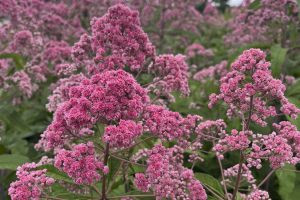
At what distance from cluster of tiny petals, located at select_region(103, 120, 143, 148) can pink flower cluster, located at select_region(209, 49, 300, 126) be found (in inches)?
40.6

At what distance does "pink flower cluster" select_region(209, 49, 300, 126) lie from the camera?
421cm

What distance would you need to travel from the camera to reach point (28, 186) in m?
3.96

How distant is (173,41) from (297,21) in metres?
5.21

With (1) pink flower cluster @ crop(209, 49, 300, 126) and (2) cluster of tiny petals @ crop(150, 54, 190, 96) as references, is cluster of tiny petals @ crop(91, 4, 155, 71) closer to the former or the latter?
(2) cluster of tiny petals @ crop(150, 54, 190, 96)

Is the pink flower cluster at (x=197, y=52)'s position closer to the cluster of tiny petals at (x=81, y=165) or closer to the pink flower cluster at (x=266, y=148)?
the pink flower cluster at (x=266, y=148)

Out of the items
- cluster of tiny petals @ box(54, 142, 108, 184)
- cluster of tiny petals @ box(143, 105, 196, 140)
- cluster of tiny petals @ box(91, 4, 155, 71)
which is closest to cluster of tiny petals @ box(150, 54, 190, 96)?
cluster of tiny petals @ box(91, 4, 155, 71)

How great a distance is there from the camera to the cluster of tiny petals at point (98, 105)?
3992 millimetres

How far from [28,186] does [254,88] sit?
85.8 inches

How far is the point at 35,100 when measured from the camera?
8836mm

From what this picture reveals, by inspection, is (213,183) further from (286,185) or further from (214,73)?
(214,73)

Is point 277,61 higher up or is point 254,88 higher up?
point 277,61

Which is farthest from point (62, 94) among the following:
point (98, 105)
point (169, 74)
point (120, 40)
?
point (98, 105)

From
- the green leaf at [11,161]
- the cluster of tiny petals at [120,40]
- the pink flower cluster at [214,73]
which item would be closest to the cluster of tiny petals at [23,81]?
the green leaf at [11,161]

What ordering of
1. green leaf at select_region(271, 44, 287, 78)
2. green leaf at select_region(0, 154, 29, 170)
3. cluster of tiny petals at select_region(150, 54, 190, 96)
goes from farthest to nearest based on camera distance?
green leaf at select_region(271, 44, 287, 78)
cluster of tiny petals at select_region(150, 54, 190, 96)
green leaf at select_region(0, 154, 29, 170)
